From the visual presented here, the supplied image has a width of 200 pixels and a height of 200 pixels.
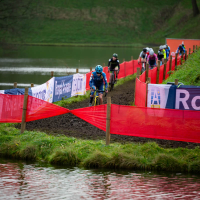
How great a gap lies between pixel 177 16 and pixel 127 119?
98.5 meters

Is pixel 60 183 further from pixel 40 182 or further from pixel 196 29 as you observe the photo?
pixel 196 29

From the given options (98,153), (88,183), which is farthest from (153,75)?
(88,183)

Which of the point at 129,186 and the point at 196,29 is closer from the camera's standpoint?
the point at 129,186

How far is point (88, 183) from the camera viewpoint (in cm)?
721

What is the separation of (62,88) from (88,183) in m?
10.7

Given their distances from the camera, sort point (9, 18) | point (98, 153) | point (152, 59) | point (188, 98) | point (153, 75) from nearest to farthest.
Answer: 1. point (98, 153)
2. point (188, 98)
3. point (153, 75)
4. point (152, 59)
5. point (9, 18)

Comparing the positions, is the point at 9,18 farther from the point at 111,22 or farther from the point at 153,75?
the point at 111,22

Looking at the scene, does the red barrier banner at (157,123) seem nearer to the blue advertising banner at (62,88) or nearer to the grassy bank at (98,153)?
the grassy bank at (98,153)

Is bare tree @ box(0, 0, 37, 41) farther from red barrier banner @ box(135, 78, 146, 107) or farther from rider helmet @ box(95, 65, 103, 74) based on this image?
red barrier banner @ box(135, 78, 146, 107)

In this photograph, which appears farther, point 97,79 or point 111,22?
point 111,22

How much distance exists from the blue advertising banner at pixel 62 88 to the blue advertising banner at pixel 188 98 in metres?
7.26

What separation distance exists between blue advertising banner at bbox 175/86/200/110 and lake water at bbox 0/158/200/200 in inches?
134

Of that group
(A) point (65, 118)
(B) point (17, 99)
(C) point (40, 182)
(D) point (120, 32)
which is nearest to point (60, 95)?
(A) point (65, 118)

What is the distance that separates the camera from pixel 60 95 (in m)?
17.4
